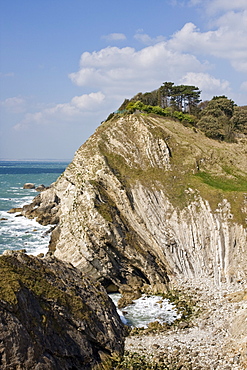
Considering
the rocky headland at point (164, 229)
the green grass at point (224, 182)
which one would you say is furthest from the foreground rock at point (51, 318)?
the green grass at point (224, 182)

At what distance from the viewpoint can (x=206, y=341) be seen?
21250 millimetres

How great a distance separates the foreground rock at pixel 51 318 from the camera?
1438 cm

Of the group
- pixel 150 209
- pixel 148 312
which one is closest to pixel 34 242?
pixel 150 209

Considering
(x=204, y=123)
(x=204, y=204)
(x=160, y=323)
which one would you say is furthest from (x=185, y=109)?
(x=160, y=323)

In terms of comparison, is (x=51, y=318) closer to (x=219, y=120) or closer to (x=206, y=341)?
(x=206, y=341)

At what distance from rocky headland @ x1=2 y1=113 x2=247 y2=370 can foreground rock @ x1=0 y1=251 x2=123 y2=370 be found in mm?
2781

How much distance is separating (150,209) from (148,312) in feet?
40.7

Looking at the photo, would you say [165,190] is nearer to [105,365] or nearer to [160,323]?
[160,323]

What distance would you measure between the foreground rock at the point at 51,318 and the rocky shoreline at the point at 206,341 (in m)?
2.02

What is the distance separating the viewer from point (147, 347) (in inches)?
813

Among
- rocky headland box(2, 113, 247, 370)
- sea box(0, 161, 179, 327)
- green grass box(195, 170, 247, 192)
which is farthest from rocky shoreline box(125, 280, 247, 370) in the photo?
green grass box(195, 170, 247, 192)

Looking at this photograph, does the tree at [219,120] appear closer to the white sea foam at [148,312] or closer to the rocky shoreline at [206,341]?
the rocky shoreline at [206,341]

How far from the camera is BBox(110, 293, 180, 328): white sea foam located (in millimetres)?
24641

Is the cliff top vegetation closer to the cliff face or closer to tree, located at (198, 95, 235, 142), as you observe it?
tree, located at (198, 95, 235, 142)
